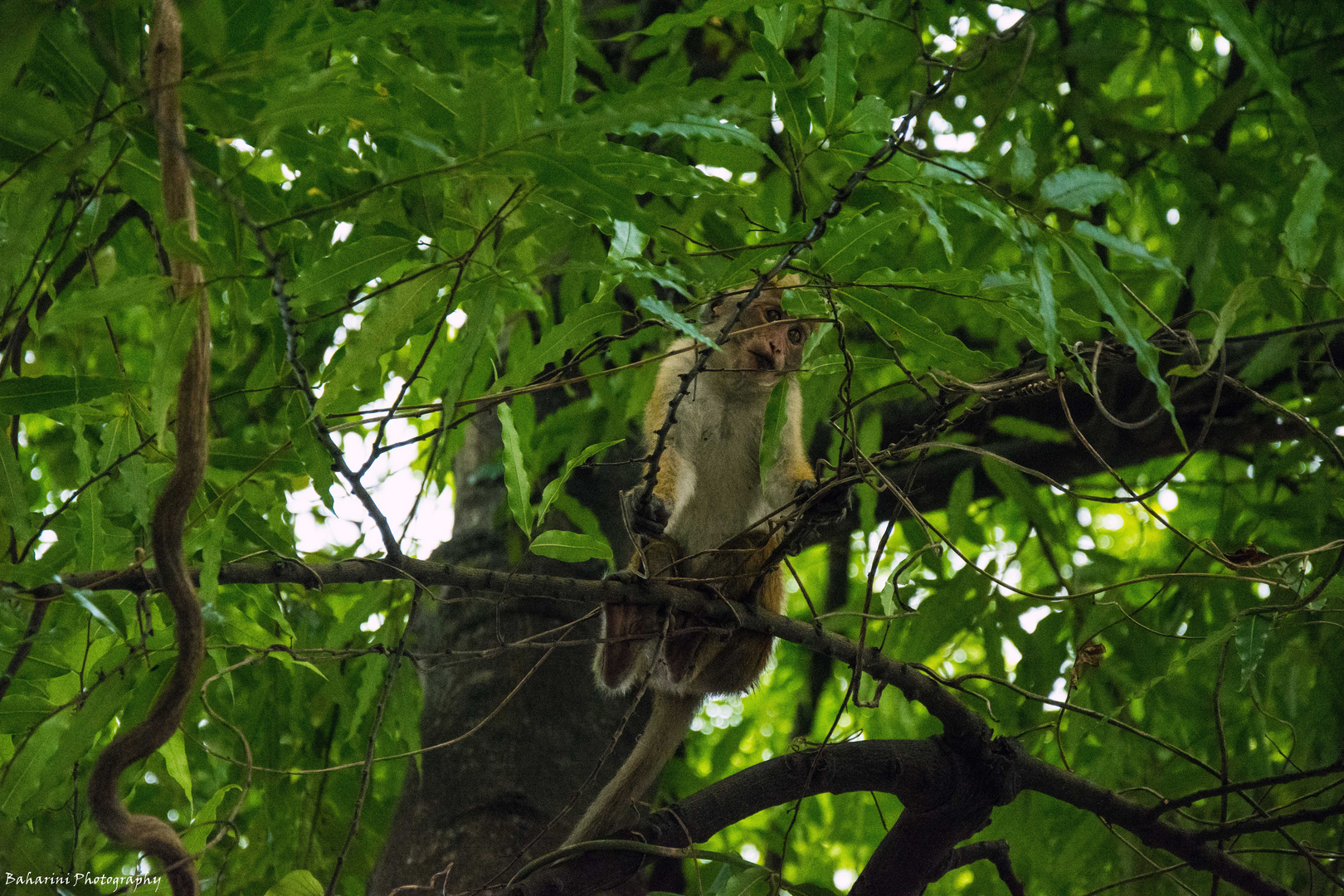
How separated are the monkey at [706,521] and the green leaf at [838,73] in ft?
4.43

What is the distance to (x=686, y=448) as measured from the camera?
14.0ft

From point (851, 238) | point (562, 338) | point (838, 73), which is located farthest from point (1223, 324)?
point (562, 338)

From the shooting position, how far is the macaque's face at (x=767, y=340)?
3.77 metres

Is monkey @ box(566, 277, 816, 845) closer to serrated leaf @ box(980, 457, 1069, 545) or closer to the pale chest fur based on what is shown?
the pale chest fur

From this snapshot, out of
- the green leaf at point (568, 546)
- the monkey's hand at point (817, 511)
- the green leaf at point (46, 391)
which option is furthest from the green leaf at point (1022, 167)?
the green leaf at point (46, 391)

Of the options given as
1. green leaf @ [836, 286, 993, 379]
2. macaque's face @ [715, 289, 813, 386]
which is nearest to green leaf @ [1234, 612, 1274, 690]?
green leaf @ [836, 286, 993, 379]

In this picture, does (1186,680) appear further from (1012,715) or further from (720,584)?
(720,584)

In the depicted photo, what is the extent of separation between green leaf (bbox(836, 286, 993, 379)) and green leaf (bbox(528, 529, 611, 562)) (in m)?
0.86

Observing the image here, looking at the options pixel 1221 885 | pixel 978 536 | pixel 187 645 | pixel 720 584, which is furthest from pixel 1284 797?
pixel 187 645

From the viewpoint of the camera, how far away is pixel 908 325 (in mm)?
2135

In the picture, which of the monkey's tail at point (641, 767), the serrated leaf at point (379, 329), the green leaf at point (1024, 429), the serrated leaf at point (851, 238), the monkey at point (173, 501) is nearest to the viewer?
the monkey at point (173, 501)

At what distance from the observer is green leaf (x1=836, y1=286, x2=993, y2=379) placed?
6.96 feet

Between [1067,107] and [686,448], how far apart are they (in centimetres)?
199

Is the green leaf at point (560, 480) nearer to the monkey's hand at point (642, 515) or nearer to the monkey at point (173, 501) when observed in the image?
the monkey's hand at point (642, 515)
